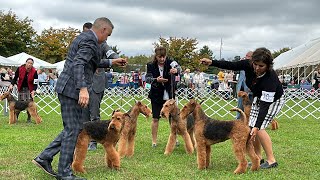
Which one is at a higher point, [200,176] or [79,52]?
[79,52]

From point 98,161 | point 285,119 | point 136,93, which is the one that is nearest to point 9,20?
point 136,93

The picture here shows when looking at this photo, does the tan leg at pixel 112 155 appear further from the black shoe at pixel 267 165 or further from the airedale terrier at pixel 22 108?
the airedale terrier at pixel 22 108

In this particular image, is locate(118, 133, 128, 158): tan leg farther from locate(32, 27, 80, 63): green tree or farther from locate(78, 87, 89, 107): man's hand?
locate(32, 27, 80, 63): green tree

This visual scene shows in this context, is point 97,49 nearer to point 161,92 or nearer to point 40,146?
point 161,92

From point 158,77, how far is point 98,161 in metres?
1.81

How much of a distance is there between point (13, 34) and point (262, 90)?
38.9 m

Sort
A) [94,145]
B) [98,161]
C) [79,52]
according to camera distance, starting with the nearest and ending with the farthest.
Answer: [79,52] < [98,161] < [94,145]

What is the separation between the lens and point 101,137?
502 centimetres

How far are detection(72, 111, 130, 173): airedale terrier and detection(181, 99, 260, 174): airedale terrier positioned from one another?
1.04m

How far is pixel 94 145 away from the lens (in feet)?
21.6

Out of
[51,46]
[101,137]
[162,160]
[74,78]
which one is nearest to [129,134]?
[162,160]

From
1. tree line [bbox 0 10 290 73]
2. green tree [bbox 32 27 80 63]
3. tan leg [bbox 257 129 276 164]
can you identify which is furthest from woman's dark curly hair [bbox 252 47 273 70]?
green tree [bbox 32 27 80 63]

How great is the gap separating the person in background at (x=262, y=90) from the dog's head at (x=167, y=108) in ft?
3.93

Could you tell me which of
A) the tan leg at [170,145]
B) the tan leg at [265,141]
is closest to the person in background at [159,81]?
the tan leg at [170,145]
